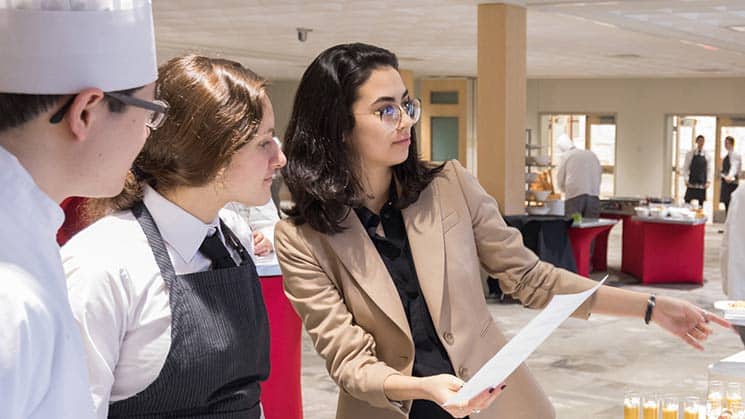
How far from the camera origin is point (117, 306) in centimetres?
157

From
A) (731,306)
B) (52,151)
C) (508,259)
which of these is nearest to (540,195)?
(731,306)

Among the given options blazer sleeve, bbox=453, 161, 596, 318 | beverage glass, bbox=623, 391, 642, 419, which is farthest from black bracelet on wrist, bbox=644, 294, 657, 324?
beverage glass, bbox=623, 391, 642, 419

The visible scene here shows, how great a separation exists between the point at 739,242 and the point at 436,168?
3044 millimetres

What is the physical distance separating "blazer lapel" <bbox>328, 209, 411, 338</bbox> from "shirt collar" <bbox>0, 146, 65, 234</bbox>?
3.57 ft

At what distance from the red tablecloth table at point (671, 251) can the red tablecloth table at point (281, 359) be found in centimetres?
777

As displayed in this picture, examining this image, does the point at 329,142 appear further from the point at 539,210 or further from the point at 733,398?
the point at 539,210

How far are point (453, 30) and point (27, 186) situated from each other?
10.8 meters

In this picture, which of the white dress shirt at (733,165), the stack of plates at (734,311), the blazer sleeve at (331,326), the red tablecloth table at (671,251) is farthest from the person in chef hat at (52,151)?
the white dress shirt at (733,165)

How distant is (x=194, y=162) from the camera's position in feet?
5.78

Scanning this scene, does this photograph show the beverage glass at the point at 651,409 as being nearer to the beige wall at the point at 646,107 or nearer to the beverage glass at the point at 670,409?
the beverage glass at the point at 670,409

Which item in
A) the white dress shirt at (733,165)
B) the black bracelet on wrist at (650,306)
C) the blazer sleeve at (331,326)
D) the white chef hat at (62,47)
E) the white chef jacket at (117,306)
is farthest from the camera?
the white dress shirt at (733,165)

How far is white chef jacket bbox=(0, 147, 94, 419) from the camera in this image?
0.96 metres

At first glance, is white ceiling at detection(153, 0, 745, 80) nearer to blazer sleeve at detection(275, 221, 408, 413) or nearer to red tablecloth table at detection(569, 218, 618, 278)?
red tablecloth table at detection(569, 218, 618, 278)

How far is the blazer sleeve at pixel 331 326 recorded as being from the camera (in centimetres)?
198
